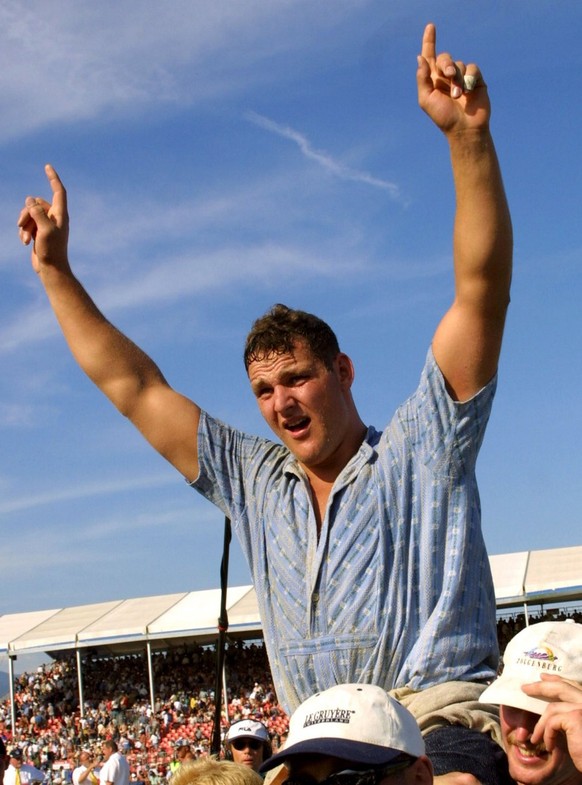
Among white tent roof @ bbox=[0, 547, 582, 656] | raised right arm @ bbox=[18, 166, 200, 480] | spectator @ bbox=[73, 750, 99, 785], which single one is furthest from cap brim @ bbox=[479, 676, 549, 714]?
white tent roof @ bbox=[0, 547, 582, 656]

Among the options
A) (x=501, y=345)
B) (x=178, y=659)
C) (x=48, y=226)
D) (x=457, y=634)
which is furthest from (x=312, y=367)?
(x=178, y=659)

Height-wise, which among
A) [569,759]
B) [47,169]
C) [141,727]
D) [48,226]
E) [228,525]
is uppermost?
[47,169]

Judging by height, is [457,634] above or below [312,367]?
below

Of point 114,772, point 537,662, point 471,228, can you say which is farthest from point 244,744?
point 114,772

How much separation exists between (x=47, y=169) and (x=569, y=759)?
90.9 inches

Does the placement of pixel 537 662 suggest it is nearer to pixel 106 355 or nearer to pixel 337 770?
pixel 337 770

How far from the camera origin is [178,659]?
35562 mm

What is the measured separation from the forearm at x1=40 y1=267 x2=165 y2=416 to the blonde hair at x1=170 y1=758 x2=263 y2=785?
1149 mm

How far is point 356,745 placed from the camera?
77.9 inches

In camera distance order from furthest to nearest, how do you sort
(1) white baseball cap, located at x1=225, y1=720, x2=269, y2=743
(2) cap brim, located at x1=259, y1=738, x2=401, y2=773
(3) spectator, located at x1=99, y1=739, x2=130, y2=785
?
(3) spectator, located at x1=99, y1=739, x2=130, y2=785 → (1) white baseball cap, located at x1=225, y1=720, x2=269, y2=743 → (2) cap brim, located at x1=259, y1=738, x2=401, y2=773

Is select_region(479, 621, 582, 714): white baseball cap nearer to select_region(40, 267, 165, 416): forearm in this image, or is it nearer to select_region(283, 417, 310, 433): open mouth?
select_region(283, 417, 310, 433): open mouth

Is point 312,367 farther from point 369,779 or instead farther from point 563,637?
point 369,779

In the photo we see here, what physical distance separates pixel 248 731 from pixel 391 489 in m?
5.55

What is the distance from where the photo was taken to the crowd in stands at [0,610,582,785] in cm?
2650
